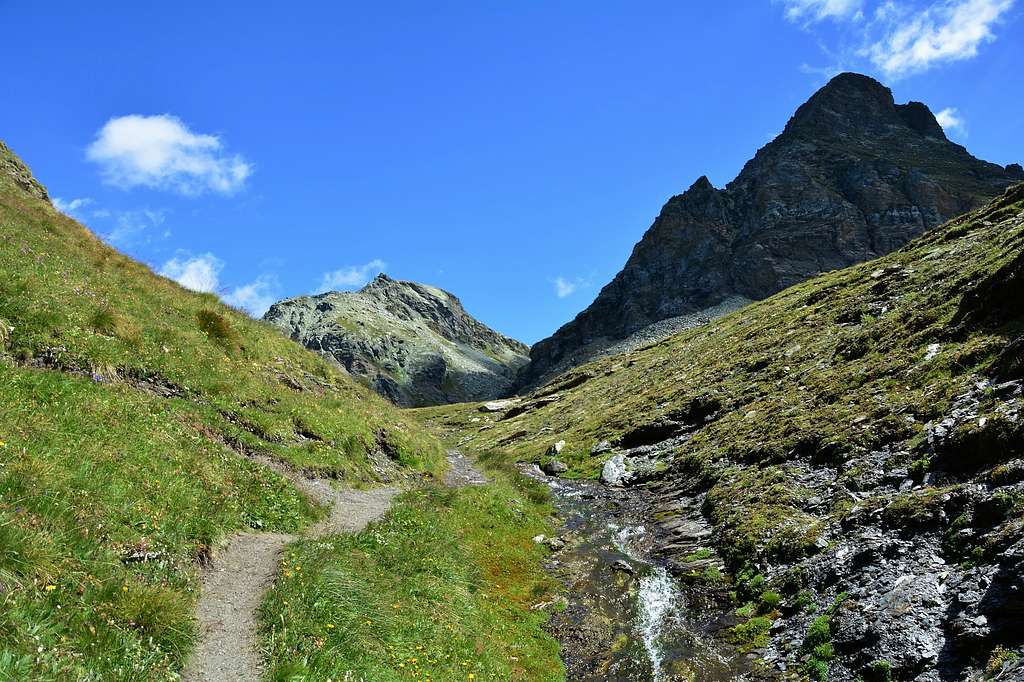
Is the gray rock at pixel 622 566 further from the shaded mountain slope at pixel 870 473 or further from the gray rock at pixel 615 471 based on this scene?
the gray rock at pixel 615 471

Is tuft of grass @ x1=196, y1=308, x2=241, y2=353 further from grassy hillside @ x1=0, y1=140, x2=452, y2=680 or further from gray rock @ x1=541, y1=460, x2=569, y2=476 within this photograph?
gray rock @ x1=541, y1=460, x2=569, y2=476

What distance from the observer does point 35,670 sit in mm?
6383

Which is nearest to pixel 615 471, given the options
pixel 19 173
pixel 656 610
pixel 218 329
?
pixel 656 610

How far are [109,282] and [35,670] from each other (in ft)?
73.2

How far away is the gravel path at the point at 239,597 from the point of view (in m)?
9.01

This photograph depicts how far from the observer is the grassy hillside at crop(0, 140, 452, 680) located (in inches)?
311

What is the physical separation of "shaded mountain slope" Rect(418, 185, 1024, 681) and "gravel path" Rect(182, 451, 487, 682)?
12.4 meters

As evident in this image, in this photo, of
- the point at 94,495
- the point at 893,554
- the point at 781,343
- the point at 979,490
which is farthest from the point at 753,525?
the point at 781,343

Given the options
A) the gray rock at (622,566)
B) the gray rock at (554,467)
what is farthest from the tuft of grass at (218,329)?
the gray rock at (554,467)

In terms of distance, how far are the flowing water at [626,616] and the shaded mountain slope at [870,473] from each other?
1004 millimetres

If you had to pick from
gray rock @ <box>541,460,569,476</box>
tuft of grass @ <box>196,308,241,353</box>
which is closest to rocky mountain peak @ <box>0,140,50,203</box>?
tuft of grass @ <box>196,308,241,353</box>

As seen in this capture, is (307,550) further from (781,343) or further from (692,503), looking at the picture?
(781,343)

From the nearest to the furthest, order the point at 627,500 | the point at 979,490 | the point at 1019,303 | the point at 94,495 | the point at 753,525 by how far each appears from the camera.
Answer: the point at 94,495 → the point at 979,490 → the point at 753,525 → the point at 1019,303 → the point at 627,500

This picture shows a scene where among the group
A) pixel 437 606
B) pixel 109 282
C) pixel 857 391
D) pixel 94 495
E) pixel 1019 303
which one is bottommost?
pixel 437 606
